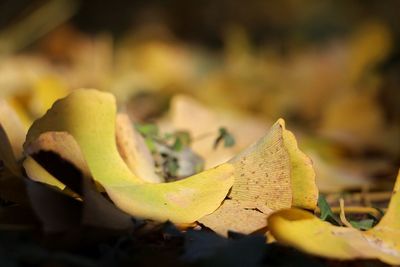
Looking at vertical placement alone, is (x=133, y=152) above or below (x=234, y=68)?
below

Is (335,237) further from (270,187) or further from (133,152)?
(133,152)

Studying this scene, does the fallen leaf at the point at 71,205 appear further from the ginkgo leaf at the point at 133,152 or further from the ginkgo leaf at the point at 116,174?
the ginkgo leaf at the point at 133,152

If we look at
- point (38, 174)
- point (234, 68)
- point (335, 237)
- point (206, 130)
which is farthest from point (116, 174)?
point (234, 68)

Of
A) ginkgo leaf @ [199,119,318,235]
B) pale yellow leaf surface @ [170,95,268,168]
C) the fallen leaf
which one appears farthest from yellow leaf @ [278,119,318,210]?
pale yellow leaf surface @ [170,95,268,168]

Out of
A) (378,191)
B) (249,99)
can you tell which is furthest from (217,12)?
(378,191)

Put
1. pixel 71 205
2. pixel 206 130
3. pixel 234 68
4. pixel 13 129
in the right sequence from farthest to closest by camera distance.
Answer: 1. pixel 234 68
2. pixel 206 130
3. pixel 13 129
4. pixel 71 205

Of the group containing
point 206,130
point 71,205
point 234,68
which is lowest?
point 71,205

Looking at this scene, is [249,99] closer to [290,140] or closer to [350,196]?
[350,196]

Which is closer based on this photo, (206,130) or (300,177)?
(300,177)
